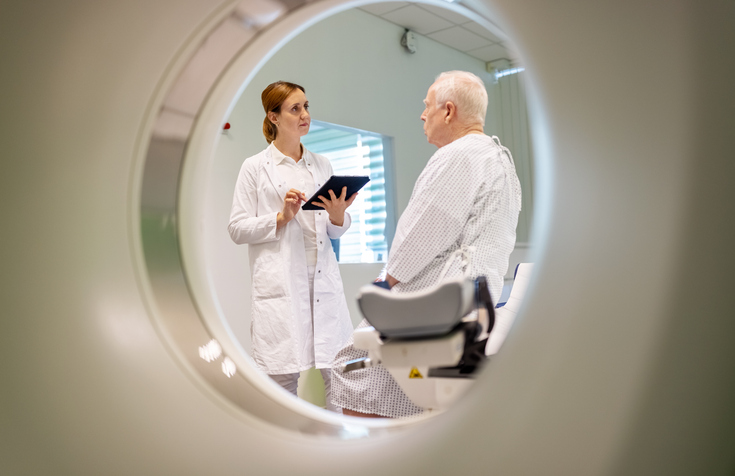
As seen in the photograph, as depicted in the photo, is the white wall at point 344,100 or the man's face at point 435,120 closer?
the man's face at point 435,120

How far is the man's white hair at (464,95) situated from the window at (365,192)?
7.86 feet

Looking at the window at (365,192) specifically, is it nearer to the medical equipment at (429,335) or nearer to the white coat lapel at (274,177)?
the white coat lapel at (274,177)

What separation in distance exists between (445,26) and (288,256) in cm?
313

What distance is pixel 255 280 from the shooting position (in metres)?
2.12

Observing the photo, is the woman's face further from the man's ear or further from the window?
Result: the window

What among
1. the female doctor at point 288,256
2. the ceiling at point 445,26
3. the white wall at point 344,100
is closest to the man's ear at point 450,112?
the female doctor at point 288,256

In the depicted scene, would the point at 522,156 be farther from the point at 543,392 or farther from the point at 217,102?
the point at 543,392

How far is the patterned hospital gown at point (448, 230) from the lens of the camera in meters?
1.54

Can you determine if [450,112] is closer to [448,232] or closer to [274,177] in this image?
[448,232]

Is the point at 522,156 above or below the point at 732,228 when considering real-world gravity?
above

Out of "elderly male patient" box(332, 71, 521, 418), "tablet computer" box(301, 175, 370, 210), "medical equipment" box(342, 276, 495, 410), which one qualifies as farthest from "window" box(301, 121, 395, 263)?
"medical equipment" box(342, 276, 495, 410)

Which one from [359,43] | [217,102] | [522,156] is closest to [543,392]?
[217,102]

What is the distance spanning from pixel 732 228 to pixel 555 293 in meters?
0.15

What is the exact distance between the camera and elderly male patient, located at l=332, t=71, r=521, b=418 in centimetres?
154
